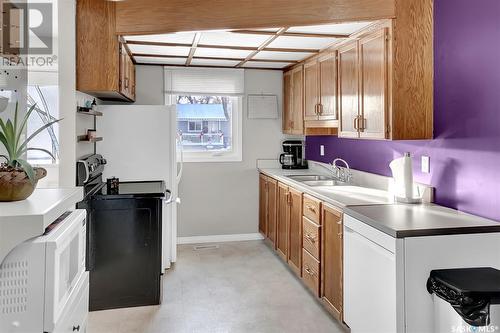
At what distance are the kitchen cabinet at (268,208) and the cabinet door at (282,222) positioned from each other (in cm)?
15

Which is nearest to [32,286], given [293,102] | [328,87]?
[328,87]

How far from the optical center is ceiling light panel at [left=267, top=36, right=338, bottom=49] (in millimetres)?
3348

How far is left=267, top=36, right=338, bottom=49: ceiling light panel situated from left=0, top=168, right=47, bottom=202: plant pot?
2419 mm

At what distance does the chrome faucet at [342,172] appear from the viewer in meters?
3.94

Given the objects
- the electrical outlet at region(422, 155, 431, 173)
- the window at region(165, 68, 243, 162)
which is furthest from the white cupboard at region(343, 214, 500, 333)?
the window at region(165, 68, 243, 162)

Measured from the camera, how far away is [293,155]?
5.07 metres

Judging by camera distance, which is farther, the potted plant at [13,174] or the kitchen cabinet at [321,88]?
the kitchen cabinet at [321,88]

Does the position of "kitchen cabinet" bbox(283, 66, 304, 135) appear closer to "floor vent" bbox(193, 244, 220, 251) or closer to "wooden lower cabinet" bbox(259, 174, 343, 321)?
"wooden lower cabinet" bbox(259, 174, 343, 321)

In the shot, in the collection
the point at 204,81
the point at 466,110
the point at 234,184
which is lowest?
the point at 234,184

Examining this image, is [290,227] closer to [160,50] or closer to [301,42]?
[301,42]

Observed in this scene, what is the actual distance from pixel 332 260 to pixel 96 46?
2381 mm

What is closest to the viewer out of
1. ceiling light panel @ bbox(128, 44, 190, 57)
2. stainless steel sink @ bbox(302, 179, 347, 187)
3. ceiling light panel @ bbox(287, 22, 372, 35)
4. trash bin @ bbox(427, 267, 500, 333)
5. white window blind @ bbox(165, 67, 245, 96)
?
trash bin @ bbox(427, 267, 500, 333)

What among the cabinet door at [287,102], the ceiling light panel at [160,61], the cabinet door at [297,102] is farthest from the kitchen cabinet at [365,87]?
the ceiling light panel at [160,61]

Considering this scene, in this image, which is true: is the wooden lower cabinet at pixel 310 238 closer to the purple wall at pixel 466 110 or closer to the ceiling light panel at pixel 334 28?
the purple wall at pixel 466 110
